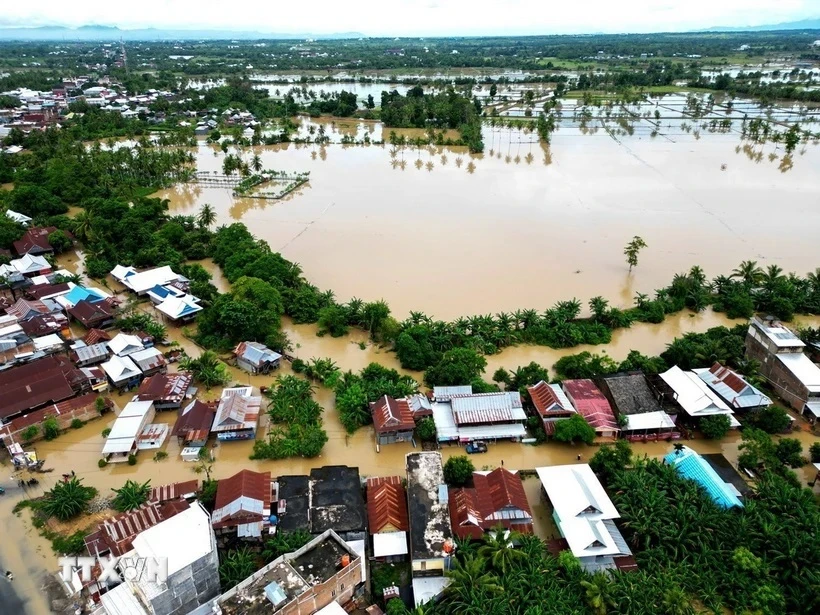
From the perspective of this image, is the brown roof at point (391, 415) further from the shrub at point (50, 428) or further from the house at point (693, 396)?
the shrub at point (50, 428)

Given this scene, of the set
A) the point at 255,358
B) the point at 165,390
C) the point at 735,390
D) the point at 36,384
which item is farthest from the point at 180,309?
the point at 735,390


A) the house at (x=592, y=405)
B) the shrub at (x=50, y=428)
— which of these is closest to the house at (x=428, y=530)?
the house at (x=592, y=405)

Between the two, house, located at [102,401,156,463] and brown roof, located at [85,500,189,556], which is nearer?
brown roof, located at [85,500,189,556]

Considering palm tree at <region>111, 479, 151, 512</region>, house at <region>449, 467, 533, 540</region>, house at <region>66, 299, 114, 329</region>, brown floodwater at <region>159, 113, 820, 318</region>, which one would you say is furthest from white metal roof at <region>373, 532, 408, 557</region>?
house at <region>66, 299, 114, 329</region>

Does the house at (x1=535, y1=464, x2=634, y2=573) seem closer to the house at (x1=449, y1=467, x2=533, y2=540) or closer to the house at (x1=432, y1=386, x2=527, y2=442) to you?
the house at (x1=449, y1=467, x2=533, y2=540)

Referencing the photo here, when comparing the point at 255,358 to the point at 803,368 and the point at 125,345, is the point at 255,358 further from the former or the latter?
the point at 803,368

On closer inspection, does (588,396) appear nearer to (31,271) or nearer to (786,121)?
(31,271)

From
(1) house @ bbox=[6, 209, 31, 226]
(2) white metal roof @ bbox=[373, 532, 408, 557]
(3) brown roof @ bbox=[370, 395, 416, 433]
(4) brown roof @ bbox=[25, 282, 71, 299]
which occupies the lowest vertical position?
(2) white metal roof @ bbox=[373, 532, 408, 557]
